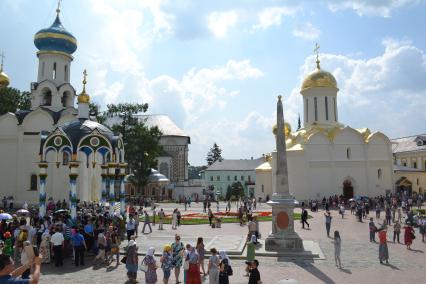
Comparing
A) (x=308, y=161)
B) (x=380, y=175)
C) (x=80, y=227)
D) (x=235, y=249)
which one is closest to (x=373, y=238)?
(x=235, y=249)

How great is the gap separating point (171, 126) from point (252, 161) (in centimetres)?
1871

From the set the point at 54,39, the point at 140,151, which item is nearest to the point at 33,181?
the point at 54,39

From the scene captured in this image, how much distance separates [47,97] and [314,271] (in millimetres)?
34607

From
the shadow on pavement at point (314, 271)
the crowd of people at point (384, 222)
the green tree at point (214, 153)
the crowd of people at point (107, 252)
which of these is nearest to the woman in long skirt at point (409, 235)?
the crowd of people at point (384, 222)

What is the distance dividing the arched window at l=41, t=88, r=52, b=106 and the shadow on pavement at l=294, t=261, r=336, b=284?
33125 millimetres

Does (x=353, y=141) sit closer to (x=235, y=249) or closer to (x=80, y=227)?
(x=235, y=249)

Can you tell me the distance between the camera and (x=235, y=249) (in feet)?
50.0

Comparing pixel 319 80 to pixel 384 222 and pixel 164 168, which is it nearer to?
pixel 384 222

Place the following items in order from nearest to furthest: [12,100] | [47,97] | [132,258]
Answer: [132,258] → [47,97] → [12,100]

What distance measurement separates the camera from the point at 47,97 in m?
39.2

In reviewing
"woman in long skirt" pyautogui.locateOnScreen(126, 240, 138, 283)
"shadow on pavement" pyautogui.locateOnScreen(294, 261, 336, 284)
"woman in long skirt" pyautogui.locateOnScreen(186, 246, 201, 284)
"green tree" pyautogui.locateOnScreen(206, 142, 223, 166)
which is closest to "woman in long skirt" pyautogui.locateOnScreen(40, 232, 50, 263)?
→ "woman in long skirt" pyautogui.locateOnScreen(126, 240, 138, 283)

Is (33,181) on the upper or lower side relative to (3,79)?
lower

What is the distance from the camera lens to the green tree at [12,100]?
44281 millimetres

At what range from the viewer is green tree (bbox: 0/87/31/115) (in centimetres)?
4428
